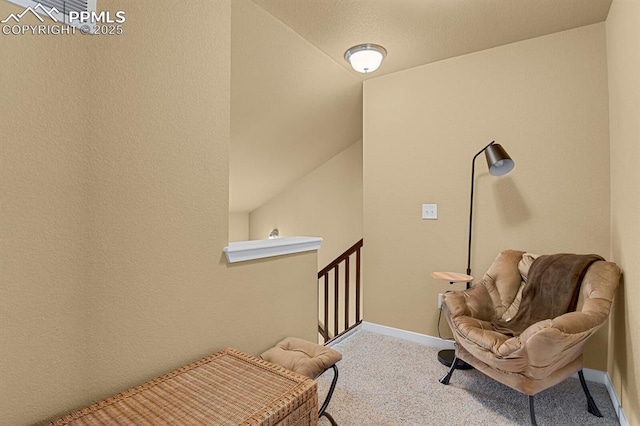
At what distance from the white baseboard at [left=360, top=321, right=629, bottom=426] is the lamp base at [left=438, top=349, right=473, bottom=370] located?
0.43 ft

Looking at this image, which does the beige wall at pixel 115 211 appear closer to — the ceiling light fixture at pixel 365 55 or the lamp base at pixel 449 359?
the ceiling light fixture at pixel 365 55

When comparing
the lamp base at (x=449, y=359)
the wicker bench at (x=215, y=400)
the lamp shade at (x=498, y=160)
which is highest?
the lamp shade at (x=498, y=160)

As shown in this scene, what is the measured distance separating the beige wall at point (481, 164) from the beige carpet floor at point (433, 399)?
47cm

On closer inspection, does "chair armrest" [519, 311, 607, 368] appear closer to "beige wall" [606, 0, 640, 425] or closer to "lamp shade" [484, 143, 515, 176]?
"beige wall" [606, 0, 640, 425]

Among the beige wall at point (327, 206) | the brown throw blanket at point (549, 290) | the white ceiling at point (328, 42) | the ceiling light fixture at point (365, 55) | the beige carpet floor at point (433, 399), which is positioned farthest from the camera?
the beige wall at point (327, 206)

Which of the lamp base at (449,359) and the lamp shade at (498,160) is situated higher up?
the lamp shade at (498,160)

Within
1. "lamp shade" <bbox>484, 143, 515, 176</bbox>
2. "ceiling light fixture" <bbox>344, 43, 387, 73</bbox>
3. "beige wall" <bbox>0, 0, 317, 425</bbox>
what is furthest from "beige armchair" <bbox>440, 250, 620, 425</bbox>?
"ceiling light fixture" <bbox>344, 43, 387, 73</bbox>

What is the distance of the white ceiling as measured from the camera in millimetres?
1966

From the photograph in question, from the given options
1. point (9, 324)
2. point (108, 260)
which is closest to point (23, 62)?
point (108, 260)

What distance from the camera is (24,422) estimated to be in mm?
956

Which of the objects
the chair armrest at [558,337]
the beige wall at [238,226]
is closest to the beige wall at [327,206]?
the beige wall at [238,226]

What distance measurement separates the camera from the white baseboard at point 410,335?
8.69 feet


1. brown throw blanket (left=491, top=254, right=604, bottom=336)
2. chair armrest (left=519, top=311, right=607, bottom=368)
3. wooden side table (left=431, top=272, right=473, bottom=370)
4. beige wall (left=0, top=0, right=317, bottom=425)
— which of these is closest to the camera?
beige wall (left=0, top=0, right=317, bottom=425)

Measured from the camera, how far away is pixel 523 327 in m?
1.95
